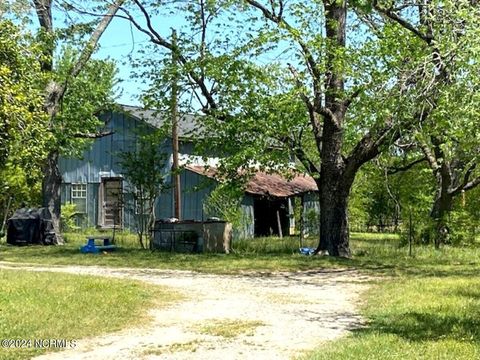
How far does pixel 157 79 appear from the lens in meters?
20.0

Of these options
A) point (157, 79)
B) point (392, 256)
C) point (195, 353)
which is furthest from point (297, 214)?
point (195, 353)

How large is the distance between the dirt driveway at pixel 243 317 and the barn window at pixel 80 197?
1996 cm

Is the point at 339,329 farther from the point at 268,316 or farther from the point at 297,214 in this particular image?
the point at 297,214

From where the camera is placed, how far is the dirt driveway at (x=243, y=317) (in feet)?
24.8

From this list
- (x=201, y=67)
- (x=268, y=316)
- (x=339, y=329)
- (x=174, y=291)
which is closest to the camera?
(x=339, y=329)

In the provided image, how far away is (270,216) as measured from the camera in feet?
110

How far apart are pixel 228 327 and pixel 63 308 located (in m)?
2.50

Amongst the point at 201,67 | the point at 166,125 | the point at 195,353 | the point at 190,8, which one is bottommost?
the point at 195,353

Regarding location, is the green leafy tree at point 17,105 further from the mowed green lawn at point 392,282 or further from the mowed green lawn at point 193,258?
the mowed green lawn at point 392,282

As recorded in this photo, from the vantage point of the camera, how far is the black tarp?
2545cm

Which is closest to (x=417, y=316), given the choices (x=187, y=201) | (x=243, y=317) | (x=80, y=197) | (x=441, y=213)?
(x=243, y=317)

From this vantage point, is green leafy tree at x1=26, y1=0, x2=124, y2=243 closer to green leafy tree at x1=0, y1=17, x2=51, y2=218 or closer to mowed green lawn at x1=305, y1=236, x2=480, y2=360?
green leafy tree at x1=0, y1=17, x2=51, y2=218

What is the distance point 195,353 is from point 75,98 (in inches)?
932

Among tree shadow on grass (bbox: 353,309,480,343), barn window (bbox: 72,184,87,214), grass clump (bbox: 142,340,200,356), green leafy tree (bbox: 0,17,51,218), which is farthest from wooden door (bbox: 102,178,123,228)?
grass clump (bbox: 142,340,200,356)
